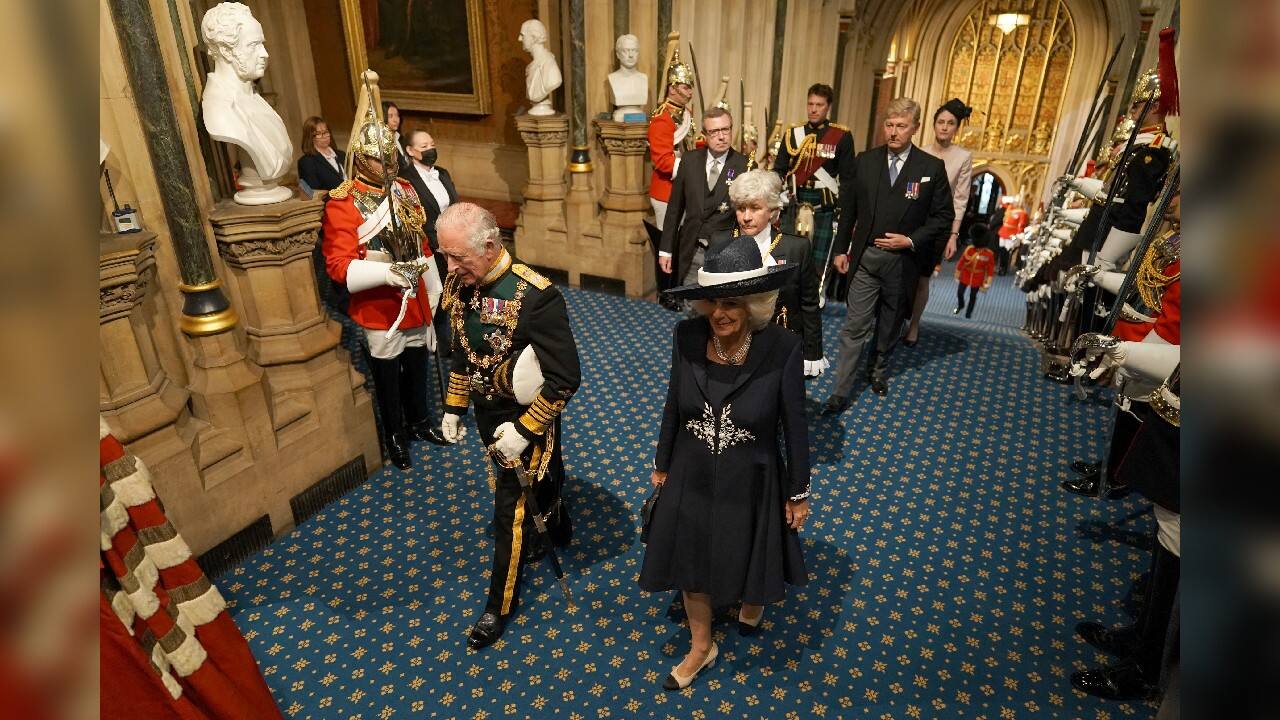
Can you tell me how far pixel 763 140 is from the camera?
1083 cm

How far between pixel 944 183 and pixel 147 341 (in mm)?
4517

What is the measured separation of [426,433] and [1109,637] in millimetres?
3764

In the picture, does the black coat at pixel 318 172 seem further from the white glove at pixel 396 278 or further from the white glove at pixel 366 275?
the white glove at pixel 396 278

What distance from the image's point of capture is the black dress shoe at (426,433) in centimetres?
459

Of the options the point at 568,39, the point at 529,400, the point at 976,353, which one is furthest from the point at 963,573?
the point at 568,39

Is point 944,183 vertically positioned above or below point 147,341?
above

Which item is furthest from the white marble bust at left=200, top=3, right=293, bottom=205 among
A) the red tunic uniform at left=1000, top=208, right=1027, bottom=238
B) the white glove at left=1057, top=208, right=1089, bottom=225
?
the red tunic uniform at left=1000, top=208, right=1027, bottom=238

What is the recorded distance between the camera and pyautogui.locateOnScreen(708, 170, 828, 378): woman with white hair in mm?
3410

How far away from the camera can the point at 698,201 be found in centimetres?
505

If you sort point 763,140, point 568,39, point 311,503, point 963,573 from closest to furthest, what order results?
point 963,573 → point 311,503 → point 568,39 → point 763,140

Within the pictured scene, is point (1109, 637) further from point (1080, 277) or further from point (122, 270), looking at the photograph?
point (122, 270)

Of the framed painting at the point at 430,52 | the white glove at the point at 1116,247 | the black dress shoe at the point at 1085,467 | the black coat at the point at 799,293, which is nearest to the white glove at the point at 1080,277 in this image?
the white glove at the point at 1116,247

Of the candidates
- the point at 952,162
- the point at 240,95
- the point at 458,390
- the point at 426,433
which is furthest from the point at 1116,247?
the point at 240,95
